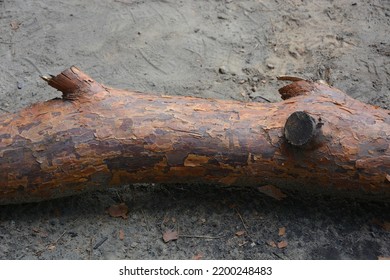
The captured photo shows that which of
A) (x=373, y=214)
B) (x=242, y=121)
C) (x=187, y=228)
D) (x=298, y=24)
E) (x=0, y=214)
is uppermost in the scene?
(x=298, y=24)

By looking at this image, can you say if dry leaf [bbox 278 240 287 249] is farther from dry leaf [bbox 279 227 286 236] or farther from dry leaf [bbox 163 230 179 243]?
dry leaf [bbox 163 230 179 243]

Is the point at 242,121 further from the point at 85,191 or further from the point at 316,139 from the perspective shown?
the point at 85,191

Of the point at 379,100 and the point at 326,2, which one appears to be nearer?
the point at 379,100

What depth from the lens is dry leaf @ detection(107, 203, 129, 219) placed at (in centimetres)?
320

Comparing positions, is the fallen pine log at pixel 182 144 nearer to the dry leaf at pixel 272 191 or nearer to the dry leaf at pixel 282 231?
the dry leaf at pixel 272 191

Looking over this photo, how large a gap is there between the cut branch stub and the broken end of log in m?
1.11

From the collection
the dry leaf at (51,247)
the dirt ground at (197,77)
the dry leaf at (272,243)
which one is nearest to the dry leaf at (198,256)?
the dirt ground at (197,77)

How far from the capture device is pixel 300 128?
2.79 metres

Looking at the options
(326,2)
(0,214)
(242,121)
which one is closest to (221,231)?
(242,121)

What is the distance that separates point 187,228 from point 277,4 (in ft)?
8.25

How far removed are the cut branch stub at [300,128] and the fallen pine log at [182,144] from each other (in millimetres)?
12

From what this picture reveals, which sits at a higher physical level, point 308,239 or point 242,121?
point 242,121

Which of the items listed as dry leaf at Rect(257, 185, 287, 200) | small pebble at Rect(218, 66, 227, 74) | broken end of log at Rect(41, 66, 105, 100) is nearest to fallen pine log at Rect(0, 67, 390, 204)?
broken end of log at Rect(41, 66, 105, 100)

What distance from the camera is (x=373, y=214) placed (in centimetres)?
315
